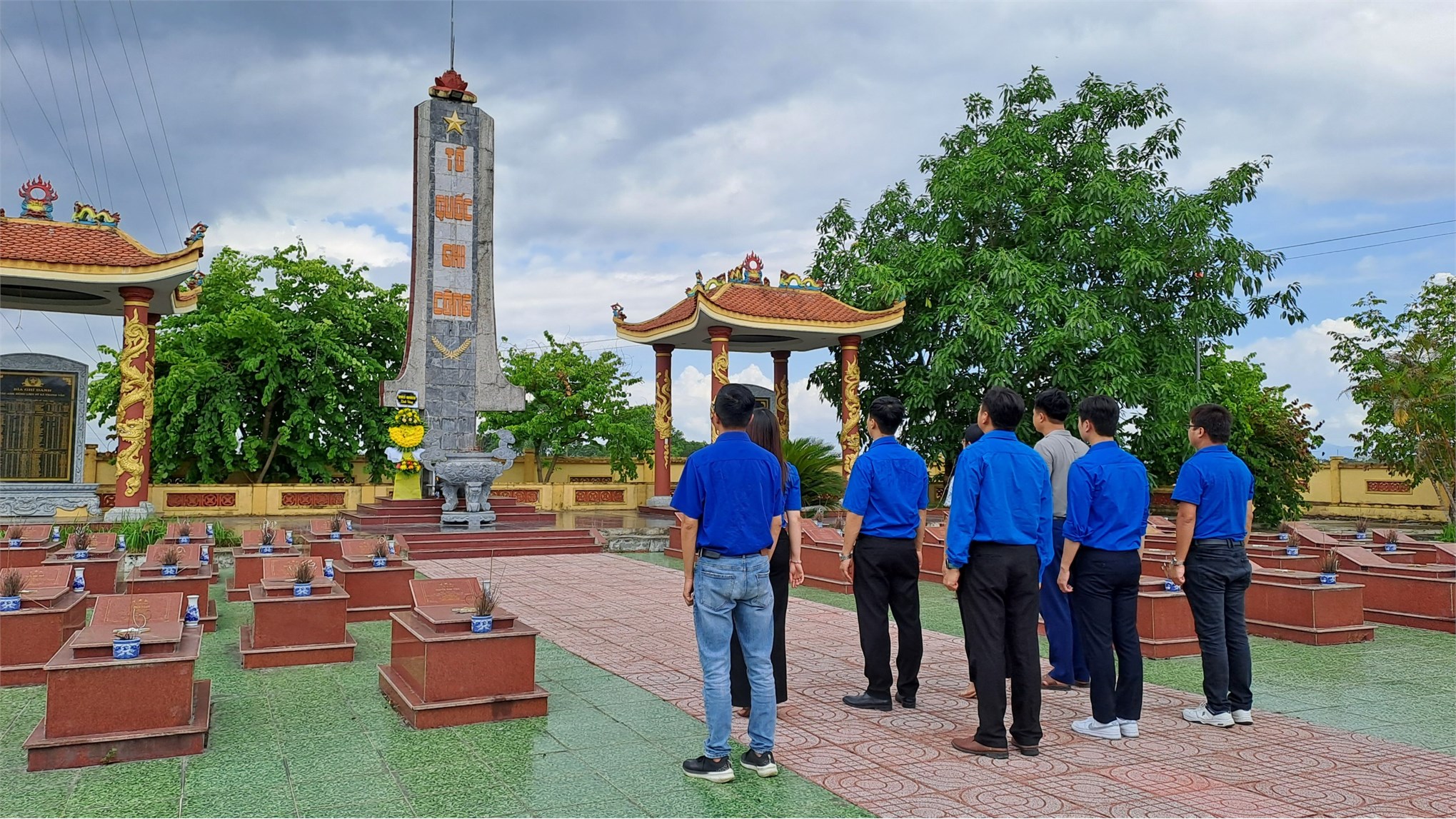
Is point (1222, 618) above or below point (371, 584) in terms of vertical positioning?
above

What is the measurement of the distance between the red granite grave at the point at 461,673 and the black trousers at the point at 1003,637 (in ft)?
6.87

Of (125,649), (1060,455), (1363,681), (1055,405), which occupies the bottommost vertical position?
(1363,681)

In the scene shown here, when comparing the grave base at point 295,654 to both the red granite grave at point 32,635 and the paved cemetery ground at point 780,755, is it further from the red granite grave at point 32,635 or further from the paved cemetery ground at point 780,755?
the red granite grave at point 32,635

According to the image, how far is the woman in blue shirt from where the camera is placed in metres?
4.44

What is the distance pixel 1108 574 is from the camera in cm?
448

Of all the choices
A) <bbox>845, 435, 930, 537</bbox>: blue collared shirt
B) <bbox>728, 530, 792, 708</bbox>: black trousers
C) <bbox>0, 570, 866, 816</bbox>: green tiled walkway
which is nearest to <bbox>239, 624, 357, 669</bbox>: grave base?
<bbox>0, 570, 866, 816</bbox>: green tiled walkway

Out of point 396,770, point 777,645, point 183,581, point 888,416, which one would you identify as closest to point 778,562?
point 777,645

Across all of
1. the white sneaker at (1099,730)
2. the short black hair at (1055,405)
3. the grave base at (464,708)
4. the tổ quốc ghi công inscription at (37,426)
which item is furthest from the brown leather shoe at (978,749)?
the tổ quốc ghi công inscription at (37,426)

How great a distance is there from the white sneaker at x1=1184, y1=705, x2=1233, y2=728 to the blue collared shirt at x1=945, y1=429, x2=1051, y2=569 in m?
1.34

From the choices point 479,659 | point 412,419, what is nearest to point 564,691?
point 479,659

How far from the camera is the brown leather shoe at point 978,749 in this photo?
4051mm

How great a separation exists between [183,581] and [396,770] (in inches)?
164

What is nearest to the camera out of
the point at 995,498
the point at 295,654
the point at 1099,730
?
the point at 995,498

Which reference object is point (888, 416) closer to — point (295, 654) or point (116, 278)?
point (295, 654)
